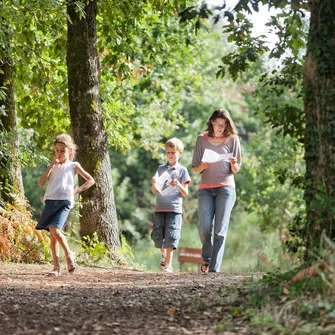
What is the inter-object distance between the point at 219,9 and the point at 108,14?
6.23 m

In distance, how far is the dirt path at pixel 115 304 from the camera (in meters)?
5.97

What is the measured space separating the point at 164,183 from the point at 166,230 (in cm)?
67

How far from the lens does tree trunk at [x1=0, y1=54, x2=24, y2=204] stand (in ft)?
38.9

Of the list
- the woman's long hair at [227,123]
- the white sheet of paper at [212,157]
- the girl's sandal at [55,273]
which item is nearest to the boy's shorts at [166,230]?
the white sheet of paper at [212,157]

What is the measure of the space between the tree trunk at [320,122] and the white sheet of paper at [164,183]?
401cm

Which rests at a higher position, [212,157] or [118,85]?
[118,85]

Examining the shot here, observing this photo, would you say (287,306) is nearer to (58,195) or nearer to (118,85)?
(58,195)

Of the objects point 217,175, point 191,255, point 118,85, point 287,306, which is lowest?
point 191,255

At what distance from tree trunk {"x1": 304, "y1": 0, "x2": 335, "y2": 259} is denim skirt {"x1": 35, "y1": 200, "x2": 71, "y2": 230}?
3593 millimetres

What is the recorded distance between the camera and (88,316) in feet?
21.0

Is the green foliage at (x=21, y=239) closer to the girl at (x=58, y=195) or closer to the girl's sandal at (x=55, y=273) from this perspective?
the girl's sandal at (x=55, y=273)

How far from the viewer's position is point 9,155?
1157 centimetres

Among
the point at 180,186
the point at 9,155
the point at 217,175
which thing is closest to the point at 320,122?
the point at 217,175

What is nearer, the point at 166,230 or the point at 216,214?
the point at 216,214
